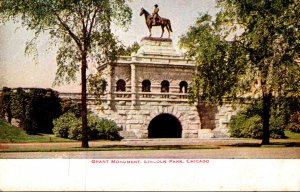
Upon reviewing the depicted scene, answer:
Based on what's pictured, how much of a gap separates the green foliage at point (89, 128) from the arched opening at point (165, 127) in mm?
1865

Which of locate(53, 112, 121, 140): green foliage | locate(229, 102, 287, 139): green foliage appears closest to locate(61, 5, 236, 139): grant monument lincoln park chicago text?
locate(53, 112, 121, 140): green foliage

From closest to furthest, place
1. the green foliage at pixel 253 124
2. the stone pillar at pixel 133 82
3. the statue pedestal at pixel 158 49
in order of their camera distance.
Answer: the green foliage at pixel 253 124, the stone pillar at pixel 133 82, the statue pedestal at pixel 158 49

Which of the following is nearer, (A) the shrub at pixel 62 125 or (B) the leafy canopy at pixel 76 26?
(B) the leafy canopy at pixel 76 26

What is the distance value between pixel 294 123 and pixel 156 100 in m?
5.81

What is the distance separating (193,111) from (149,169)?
6529 mm

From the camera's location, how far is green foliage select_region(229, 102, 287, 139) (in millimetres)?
14203

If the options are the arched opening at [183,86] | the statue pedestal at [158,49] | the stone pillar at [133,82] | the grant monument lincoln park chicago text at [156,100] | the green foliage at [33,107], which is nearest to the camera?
the green foliage at [33,107]

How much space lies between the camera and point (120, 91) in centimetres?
1723

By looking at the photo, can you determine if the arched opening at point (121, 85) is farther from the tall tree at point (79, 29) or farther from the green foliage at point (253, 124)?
the green foliage at point (253, 124)

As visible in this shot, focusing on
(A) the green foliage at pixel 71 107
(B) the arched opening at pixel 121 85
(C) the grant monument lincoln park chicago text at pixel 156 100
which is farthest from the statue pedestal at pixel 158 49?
(A) the green foliage at pixel 71 107

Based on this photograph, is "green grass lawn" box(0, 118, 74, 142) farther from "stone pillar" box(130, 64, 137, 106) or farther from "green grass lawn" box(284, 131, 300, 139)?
"green grass lawn" box(284, 131, 300, 139)

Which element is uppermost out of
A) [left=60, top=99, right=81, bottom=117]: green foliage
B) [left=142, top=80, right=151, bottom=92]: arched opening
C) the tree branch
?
the tree branch

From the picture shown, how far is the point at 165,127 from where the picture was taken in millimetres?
17406

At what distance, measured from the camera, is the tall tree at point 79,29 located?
1294 centimetres
